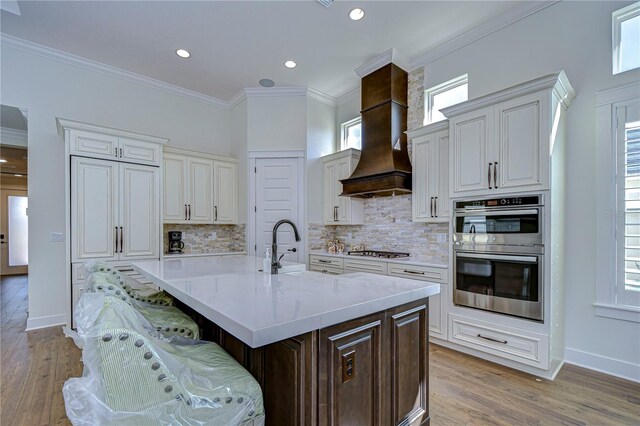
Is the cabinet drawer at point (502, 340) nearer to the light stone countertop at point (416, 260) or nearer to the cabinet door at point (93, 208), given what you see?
the light stone countertop at point (416, 260)

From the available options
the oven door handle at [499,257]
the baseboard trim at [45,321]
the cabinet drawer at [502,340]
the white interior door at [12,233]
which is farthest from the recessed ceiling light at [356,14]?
the white interior door at [12,233]

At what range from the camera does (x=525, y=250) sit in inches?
101

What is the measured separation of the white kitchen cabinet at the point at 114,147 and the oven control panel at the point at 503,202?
12.9ft

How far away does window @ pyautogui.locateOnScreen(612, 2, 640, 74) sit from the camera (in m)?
2.53

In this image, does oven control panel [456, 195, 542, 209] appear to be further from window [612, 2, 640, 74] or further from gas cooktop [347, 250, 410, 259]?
window [612, 2, 640, 74]

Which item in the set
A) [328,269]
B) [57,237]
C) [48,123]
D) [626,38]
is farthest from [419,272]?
[48,123]

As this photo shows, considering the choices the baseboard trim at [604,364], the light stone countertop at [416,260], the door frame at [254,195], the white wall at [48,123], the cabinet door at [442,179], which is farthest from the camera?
the door frame at [254,195]

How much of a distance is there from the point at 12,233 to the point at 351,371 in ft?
35.8

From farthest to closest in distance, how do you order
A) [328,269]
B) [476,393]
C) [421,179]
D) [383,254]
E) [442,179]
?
[328,269] < [383,254] < [421,179] < [442,179] < [476,393]

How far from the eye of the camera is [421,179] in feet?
12.0

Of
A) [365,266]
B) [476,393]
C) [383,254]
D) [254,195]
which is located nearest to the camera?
[476,393]

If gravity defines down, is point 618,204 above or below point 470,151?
below

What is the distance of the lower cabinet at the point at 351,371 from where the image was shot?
3.84 feet

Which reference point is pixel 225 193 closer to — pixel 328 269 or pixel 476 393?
pixel 328 269
